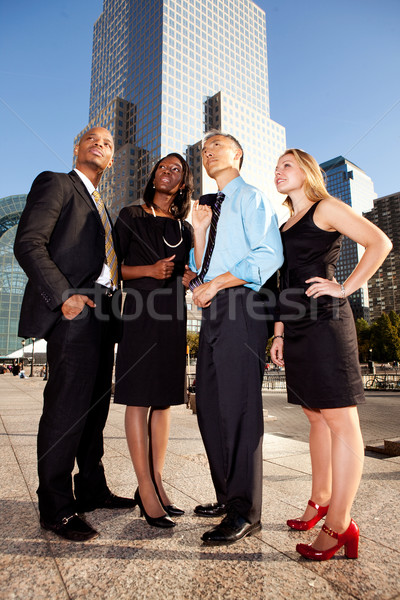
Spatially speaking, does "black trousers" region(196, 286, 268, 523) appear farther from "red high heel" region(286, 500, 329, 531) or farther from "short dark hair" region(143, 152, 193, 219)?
"short dark hair" region(143, 152, 193, 219)

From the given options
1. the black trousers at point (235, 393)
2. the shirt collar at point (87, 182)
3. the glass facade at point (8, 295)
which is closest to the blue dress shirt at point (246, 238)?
the black trousers at point (235, 393)

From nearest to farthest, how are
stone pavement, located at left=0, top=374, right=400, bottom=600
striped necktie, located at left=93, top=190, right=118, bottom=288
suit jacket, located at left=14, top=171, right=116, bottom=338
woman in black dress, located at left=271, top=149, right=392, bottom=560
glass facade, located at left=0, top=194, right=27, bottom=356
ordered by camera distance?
stone pavement, located at left=0, top=374, right=400, bottom=600 → woman in black dress, located at left=271, top=149, right=392, bottom=560 → suit jacket, located at left=14, top=171, right=116, bottom=338 → striped necktie, located at left=93, top=190, right=118, bottom=288 → glass facade, located at left=0, top=194, right=27, bottom=356

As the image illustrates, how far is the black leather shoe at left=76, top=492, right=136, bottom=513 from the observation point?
6.91 feet

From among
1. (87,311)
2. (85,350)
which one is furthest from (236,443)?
(87,311)

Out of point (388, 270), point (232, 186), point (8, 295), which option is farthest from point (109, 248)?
point (388, 270)

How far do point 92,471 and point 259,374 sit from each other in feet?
4.31

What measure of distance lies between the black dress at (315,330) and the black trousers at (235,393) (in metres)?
0.19

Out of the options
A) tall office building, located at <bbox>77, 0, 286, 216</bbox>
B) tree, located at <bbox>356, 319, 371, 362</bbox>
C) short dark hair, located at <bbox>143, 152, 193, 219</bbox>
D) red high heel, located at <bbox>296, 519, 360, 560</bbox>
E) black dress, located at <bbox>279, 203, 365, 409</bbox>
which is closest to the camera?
red high heel, located at <bbox>296, 519, 360, 560</bbox>

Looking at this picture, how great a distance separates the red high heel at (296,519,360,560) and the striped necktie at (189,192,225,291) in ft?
4.65

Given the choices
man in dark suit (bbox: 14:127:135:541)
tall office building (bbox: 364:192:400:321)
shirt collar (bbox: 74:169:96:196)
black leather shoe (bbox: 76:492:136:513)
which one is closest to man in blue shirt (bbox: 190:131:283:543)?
black leather shoe (bbox: 76:492:136:513)

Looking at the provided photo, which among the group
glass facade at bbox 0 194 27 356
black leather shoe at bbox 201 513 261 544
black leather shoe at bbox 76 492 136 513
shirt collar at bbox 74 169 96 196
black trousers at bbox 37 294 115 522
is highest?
glass facade at bbox 0 194 27 356

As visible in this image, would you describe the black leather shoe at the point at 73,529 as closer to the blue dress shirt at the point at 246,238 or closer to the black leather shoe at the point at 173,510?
the black leather shoe at the point at 173,510

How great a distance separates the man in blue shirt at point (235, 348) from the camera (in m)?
1.69

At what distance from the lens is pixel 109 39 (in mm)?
104125
